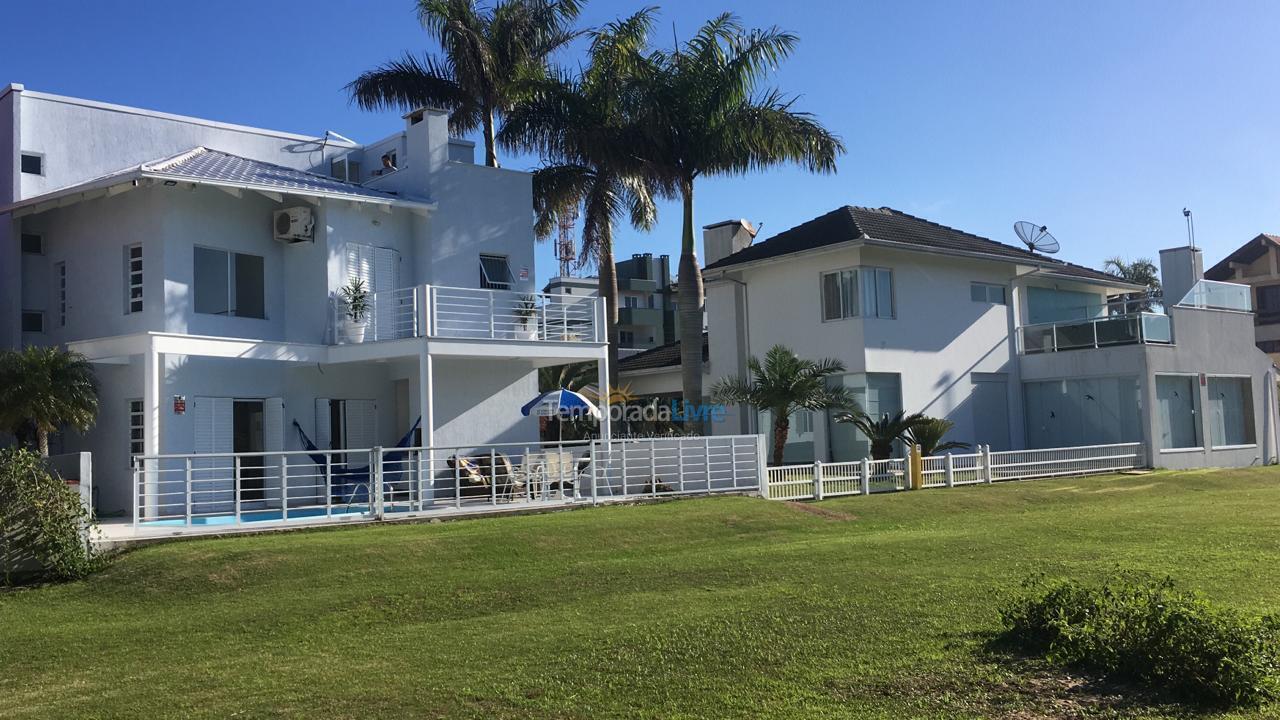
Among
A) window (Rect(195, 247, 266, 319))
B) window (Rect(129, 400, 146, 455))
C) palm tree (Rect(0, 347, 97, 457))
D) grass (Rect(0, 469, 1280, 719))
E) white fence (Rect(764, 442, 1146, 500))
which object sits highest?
window (Rect(195, 247, 266, 319))

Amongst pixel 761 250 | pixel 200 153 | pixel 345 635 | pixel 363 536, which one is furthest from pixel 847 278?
pixel 345 635

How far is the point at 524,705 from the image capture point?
7.68 metres

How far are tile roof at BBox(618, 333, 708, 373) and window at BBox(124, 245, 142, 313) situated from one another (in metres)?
17.1

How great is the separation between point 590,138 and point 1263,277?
49.6 metres

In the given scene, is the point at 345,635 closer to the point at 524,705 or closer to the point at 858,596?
the point at 524,705

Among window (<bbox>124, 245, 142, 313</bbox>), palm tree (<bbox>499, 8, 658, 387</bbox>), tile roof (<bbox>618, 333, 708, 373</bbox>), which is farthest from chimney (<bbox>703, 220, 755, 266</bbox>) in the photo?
window (<bbox>124, 245, 142, 313</bbox>)

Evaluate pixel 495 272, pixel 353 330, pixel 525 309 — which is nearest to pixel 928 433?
pixel 525 309

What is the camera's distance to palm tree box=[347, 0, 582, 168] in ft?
90.2

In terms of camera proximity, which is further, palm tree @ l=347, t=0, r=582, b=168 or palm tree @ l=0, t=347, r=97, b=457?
palm tree @ l=347, t=0, r=582, b=168

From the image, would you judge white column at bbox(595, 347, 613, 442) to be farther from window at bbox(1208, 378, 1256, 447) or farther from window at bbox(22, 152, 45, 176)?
window at bbox(1208, 378, 1256, 447)

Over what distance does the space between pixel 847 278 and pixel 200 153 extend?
15371 mm

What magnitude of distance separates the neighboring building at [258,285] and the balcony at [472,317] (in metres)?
0.05

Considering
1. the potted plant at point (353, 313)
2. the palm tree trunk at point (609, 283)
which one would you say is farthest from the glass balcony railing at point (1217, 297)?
the potted plant at point (353, 313)

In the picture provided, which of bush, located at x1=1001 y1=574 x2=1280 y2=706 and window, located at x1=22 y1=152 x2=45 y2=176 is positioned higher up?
window, located at x1=22 y1=152 x2=45 y2=176
